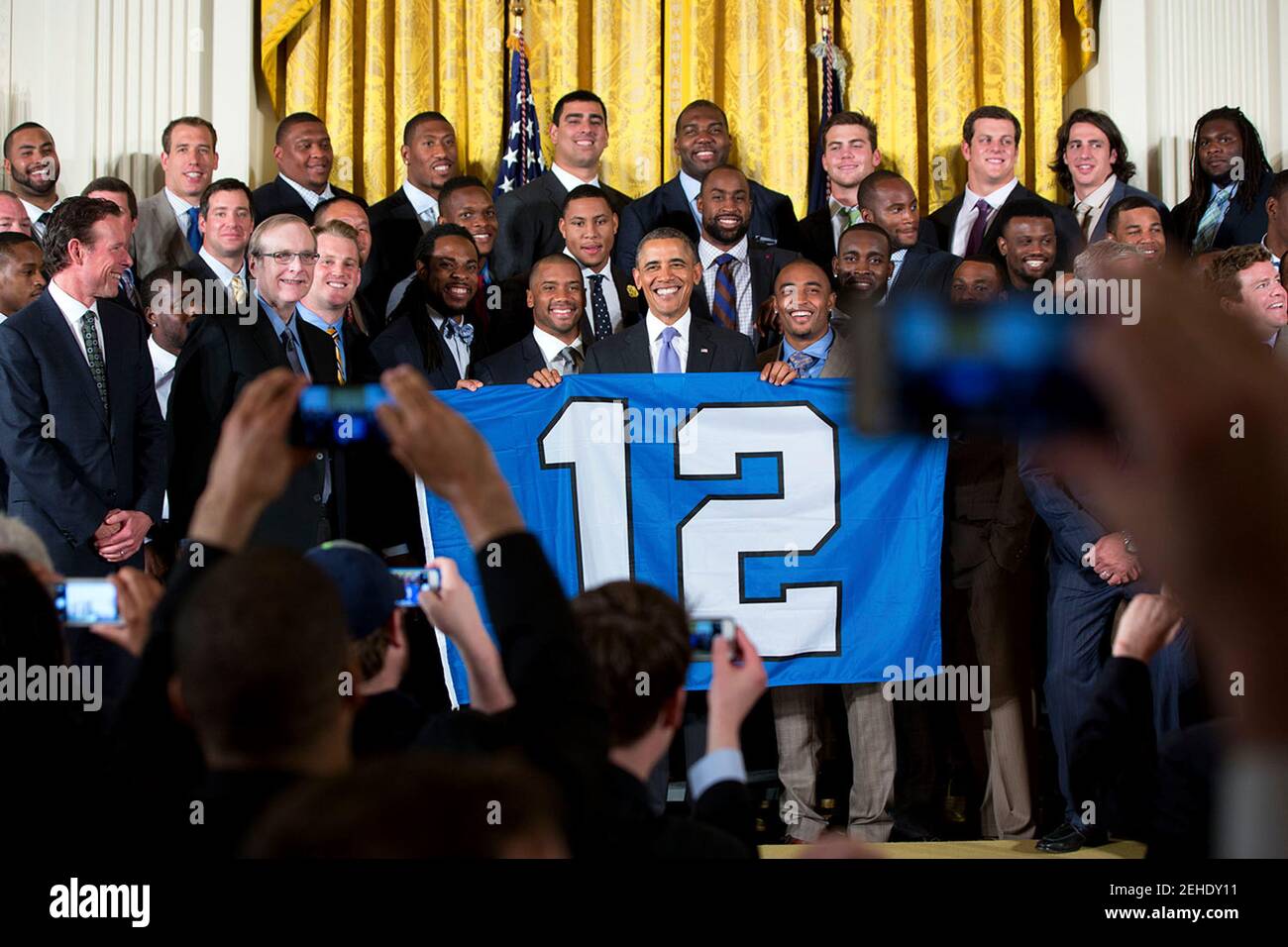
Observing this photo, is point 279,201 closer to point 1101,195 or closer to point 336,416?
point 1101,195

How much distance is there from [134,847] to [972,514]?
13.3ft

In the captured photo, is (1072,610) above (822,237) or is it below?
below

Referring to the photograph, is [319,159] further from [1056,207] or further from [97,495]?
[1056,207]

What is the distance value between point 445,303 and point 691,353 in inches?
41.2

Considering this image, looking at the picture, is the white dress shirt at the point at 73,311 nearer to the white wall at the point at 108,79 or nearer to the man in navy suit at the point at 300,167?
the man in navy suit at the point at 300,167

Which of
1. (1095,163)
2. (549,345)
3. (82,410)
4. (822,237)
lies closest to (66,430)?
(82,410)

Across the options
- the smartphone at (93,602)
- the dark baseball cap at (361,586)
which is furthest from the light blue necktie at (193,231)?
the smartphone at (93,602)

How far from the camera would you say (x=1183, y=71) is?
316 inches

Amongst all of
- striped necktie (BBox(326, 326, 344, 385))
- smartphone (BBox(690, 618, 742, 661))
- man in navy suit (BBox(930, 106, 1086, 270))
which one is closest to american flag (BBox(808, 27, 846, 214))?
A: man in navy suit (BBox(930, 106, 1086, 270))

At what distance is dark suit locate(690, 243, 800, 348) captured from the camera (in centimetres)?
654

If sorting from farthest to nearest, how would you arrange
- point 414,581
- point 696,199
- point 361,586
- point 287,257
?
point 696,199 → point 287,257 → point 414,581 → point 361,586

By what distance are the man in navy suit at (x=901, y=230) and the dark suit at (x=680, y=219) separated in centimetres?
49

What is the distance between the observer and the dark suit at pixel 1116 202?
681 centimetres
